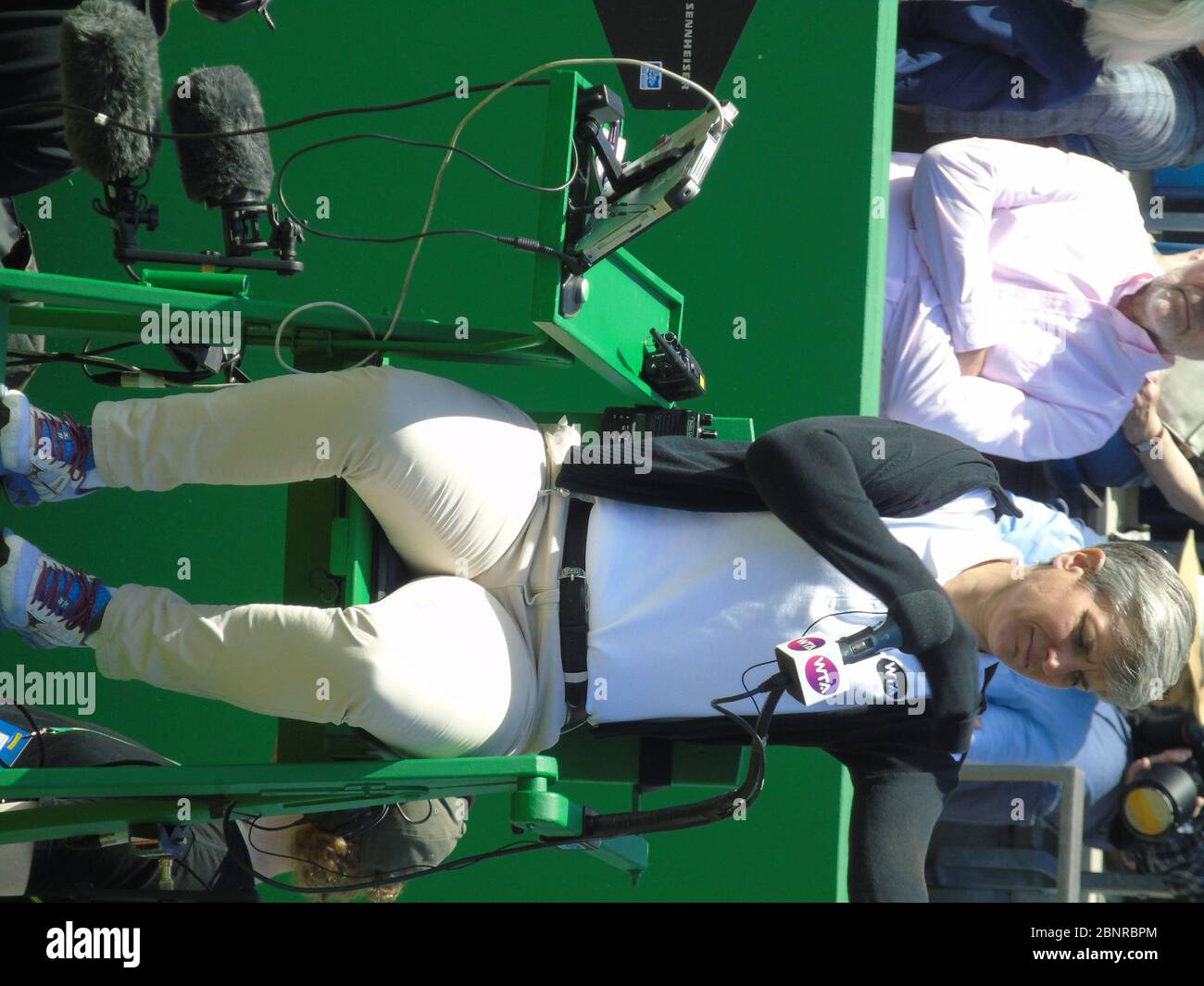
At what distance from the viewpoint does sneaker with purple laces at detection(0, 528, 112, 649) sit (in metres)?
1.87

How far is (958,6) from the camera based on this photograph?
119 inches

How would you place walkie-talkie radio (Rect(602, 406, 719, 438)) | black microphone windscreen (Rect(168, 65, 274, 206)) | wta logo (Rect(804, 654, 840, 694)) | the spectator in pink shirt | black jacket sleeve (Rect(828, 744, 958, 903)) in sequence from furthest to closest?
1. the spectator in pink shirt
2. walkie-talkie radio (Rect(602, 406, 719, 438))
3. black microphone windscreen (Rect(168, 65, 274, 206))
4. black jacket sleeve (Rect(828, 744, 958, 903))
5. wta logo (Rect(804, 654, 840, 694))

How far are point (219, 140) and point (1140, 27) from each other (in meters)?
2.05

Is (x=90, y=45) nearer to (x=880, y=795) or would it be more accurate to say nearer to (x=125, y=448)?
(x=125, y=448)

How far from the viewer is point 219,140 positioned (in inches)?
83.9

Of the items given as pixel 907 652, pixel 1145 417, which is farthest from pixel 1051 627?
pixel 1145 417

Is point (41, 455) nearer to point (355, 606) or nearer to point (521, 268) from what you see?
point (355, 606)

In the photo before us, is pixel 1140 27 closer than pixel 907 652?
No

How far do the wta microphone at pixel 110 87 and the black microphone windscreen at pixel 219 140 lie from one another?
0.06m

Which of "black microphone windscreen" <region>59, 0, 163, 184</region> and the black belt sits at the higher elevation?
"black microphone windscreen" <region>59, 0, 163, 184</region>

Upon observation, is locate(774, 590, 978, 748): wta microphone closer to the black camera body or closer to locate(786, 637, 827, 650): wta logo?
locate(786, 637, 827, 650): wta logo

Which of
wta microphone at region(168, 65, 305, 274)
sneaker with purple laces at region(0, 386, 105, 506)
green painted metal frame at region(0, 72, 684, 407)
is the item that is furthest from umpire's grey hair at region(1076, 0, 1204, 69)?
sneaker with purple laces at region(0, 386, 105, 506)
